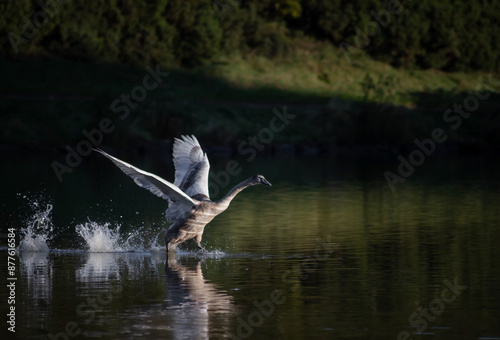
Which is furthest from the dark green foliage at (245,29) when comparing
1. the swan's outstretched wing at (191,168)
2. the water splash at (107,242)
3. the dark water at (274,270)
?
the water splash at (107,242)

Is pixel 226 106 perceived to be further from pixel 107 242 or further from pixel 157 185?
pixel 157 185

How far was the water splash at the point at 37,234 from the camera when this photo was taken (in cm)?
1802

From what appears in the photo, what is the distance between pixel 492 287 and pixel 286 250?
4.79 metres

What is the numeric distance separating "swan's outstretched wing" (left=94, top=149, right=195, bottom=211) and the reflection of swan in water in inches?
53.1

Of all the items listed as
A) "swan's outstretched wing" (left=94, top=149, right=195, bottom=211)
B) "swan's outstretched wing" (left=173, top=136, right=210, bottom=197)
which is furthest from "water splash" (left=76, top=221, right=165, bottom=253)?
"swan's outstretched wing" (left=94, top=149, right=195, bottom=211)

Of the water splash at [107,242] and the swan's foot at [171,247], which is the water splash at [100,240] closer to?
the water splash at [107,242]

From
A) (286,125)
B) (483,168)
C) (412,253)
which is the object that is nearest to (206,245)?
(412,253)

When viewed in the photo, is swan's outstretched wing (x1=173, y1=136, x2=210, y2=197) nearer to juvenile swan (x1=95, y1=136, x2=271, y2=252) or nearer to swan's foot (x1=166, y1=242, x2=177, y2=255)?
juvenile swan (x1=95, y1=136, x2=271, y2=252)

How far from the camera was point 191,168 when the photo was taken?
18.9 meters

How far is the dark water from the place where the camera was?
38.4ft

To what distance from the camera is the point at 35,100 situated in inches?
2184

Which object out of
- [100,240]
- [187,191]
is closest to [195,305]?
[187,191]

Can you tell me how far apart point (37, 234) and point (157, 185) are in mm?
3825

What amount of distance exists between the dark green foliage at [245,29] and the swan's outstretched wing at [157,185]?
4785cm
